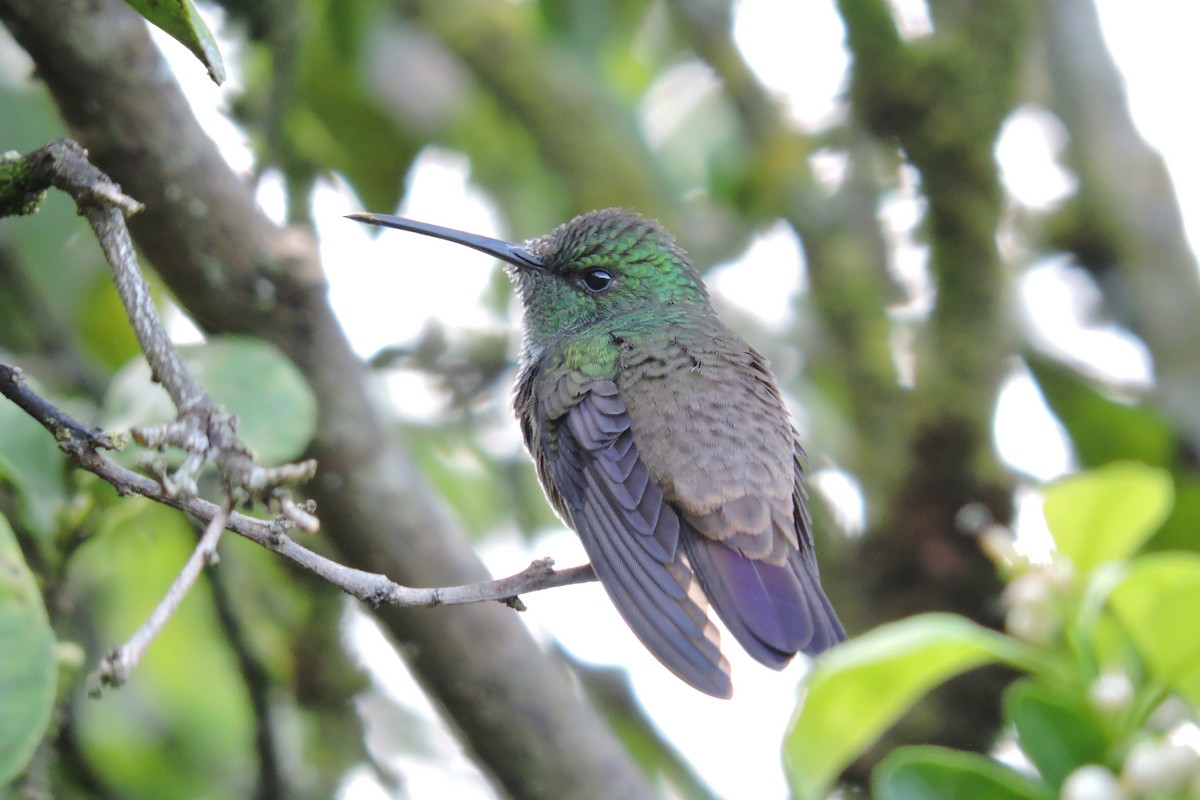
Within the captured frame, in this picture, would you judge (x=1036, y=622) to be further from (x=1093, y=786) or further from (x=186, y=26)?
(x=186, y=26)

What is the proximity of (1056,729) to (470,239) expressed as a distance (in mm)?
2626

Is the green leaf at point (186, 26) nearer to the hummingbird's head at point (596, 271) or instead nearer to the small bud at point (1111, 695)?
the small bud at point (1111, 695)

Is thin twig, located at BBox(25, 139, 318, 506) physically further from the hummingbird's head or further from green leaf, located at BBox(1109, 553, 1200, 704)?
the hummingbird's head

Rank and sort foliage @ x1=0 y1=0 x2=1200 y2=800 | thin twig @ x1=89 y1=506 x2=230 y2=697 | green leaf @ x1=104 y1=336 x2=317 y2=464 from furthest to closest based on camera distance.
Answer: foliage @ x1=0 y1=0 x2=1200 y2=800 < green leaf @ x1=104 y1=336 x2=317 y2=464 < thin twig @ x1=89 y1=506 x2=230 y2=697

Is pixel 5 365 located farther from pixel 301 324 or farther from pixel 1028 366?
pixel 1028 366

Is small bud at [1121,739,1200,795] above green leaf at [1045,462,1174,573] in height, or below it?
below

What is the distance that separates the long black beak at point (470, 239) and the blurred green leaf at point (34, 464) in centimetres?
98

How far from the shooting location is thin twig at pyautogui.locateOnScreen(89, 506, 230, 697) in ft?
3.65

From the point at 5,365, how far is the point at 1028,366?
3799 mm

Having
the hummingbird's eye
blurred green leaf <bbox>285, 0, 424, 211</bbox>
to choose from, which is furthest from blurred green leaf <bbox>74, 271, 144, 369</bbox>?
the hummingbird's eye

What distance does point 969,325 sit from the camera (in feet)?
14.0

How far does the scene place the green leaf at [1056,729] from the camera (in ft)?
5.08

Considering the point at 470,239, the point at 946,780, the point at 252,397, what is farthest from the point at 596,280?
the point at 946,780

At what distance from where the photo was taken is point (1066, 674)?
1.63m
